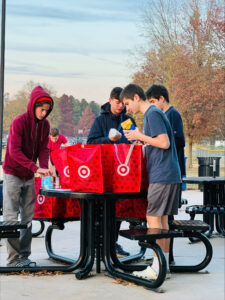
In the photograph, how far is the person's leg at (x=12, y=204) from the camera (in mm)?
6379

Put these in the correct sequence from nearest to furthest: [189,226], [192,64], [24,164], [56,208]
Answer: [24,164], [189,226], [56,208], [192,64]

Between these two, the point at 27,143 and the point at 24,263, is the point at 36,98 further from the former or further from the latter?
the point at 24,263

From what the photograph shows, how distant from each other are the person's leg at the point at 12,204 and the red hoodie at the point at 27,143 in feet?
0.27

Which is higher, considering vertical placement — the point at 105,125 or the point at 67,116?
the point at 67,116

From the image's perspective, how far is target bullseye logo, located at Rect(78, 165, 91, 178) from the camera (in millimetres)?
5656

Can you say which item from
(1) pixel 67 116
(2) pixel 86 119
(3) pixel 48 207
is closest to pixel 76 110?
(1) pixel 67 116

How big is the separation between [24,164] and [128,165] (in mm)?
1139

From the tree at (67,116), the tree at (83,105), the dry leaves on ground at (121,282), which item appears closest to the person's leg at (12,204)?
the dry leaves on ground at (121,282)

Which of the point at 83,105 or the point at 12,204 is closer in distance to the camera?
the point at 12,204

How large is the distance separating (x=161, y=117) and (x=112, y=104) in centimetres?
117

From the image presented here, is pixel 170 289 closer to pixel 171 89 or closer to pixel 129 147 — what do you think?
pixel 129 147

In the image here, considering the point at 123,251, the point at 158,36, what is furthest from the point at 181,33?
the point at 123,251

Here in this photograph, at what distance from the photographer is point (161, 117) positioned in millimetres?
5723

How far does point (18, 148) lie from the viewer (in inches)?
245
